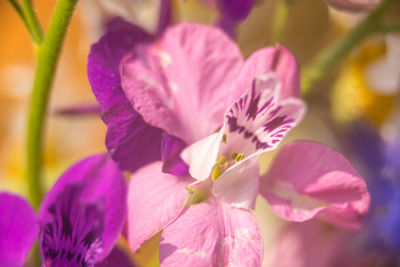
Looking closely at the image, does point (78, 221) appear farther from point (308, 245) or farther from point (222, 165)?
point (308, 245)

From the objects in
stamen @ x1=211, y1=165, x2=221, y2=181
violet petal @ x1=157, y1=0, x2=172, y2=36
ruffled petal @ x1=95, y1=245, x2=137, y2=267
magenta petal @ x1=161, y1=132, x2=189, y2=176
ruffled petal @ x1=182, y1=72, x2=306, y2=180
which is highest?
violet petal @ x1=157, y1=0, x2=172, y2=36

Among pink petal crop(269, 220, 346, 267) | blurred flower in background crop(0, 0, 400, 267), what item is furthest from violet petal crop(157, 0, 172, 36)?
pink petal crop(269, 220, 346, 267)

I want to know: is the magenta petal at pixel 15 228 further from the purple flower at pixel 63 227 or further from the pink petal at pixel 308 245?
the pink petal at pixel 308 245

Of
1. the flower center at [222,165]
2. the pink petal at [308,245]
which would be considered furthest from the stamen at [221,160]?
the pink petal at [308,245]

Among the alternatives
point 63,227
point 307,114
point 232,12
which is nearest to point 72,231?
point 63,227

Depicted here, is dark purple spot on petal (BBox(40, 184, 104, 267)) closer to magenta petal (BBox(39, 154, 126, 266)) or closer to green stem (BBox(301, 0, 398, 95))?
magenta petal (BBox(39, 154, 126, 266))

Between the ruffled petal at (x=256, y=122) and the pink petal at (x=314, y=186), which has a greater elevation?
the ruffled petal at (x=256, y=122)

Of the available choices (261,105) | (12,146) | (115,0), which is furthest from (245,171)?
(12,146)
